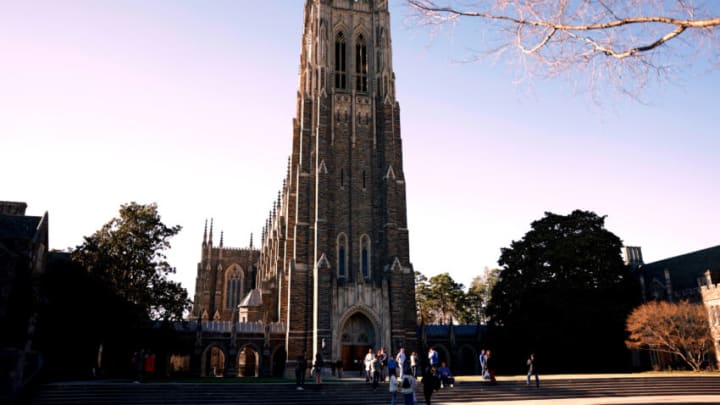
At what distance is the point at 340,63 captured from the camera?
45.6 m

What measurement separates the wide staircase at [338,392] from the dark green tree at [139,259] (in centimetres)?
906

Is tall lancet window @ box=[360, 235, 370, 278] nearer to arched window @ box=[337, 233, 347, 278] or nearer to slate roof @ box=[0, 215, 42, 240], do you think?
arched window @ box=[337, 233, 347, 278]

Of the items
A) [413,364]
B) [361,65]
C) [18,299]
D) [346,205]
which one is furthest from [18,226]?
[361,65]

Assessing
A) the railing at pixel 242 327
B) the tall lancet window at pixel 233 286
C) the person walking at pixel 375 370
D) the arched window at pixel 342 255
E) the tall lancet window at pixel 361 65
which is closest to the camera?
the person walking at pixel 375 370

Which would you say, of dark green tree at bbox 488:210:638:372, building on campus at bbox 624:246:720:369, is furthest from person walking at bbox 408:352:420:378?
building on campus at bbox 624:246:720:369

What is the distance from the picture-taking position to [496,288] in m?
42.1

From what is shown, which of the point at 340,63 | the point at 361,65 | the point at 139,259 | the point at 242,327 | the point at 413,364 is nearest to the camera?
the point at 413,364

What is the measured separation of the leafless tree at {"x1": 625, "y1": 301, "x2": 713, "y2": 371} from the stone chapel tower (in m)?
15.2

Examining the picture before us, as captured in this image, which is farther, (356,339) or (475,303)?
(475,303)

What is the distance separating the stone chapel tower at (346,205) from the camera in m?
→ 37.1

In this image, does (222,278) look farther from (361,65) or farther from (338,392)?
(338,392)

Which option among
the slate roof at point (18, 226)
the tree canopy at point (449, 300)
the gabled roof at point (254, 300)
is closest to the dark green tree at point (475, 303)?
the tree canopy at point (449, 300)

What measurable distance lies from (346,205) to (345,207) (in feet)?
0.65

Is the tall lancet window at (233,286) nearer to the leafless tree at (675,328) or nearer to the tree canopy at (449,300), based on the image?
the tree canopy at (449,300)
